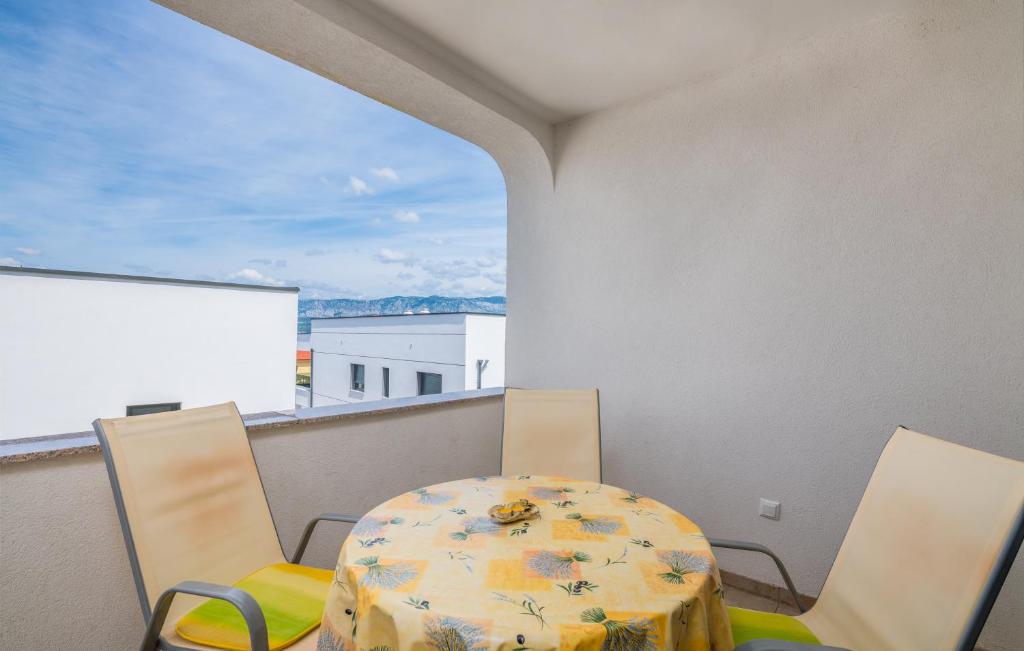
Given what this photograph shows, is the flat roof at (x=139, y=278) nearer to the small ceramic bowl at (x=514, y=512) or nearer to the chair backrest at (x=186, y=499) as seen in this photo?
the chair backrest at (x=186, y=499)

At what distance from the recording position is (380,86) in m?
2.68

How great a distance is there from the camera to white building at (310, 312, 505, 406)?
1212 cm

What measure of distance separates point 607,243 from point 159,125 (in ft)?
58.6

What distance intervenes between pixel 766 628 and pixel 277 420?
6.68 ft

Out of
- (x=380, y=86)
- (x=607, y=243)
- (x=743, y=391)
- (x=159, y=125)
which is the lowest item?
(x=743, y=391)

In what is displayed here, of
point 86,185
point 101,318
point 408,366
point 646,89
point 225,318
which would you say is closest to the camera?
point 646,89

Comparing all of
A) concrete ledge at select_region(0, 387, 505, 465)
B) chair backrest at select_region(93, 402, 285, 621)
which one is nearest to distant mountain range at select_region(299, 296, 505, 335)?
concrete ledge at select_region(0, 387, 505, 465)

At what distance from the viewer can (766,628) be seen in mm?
1310

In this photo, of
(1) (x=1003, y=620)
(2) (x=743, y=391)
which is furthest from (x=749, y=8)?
(1) (x=1003, y=620)

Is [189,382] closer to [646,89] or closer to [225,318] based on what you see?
[225,318]

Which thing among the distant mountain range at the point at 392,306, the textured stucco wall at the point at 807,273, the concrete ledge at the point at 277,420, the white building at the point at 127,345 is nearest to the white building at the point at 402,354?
the distant mountain range at the point at 392,306

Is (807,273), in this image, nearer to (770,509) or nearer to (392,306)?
(770,509)

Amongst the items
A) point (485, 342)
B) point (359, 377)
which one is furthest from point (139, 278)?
point (359, 377)

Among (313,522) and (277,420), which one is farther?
(277,420)
